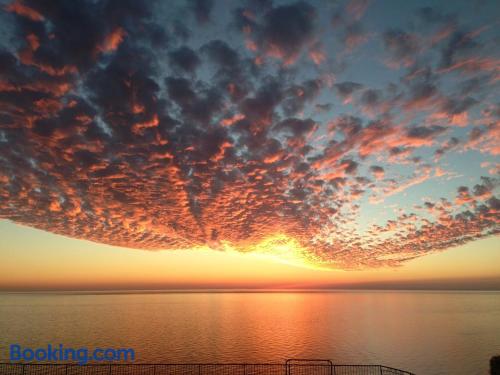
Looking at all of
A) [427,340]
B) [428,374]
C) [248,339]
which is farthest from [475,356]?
[248,339]

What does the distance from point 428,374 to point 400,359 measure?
7642 millimetres

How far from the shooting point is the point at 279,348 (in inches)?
2306

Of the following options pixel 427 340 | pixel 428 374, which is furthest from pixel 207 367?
pixel 427 340

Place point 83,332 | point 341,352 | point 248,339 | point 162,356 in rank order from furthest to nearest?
point 83,332 → point 248,339 → point 341,352 → point 162,356

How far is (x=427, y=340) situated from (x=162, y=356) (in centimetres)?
5357

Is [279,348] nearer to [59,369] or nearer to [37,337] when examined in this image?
[59,369]

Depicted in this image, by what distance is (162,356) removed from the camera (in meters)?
50.0

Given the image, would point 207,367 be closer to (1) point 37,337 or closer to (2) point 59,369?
(2) point 59,369

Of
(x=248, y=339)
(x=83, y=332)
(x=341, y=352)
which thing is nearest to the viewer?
(x=341, y=352)

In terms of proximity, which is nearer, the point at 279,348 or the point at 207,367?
the point at 207,367

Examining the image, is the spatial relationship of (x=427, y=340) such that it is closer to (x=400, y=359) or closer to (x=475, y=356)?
(x=475, y=356)

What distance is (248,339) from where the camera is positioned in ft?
224

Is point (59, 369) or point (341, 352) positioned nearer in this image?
point (59, 369)

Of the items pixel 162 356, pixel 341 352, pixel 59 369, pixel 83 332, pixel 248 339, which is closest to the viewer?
pixel 59 369
